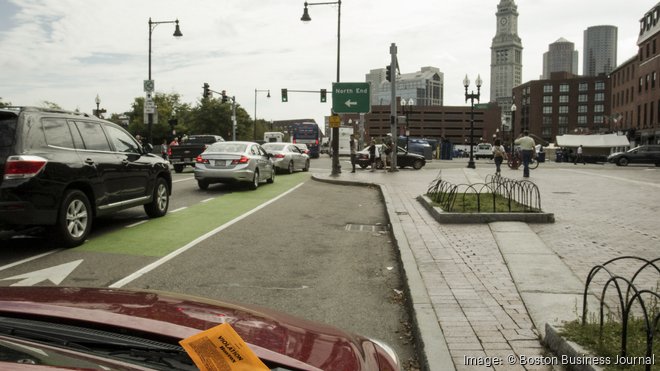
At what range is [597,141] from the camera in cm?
5991

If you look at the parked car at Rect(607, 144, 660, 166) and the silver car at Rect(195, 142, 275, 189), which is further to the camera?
the parked car at Rect(607, 144, 660, 166)

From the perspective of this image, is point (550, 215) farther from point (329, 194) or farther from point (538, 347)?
point (329, 194)

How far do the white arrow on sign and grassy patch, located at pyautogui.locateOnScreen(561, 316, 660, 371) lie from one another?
16.4 feet

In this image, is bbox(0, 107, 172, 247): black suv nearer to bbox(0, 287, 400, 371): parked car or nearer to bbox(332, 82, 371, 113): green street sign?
bbox(0, 287, 400, 371): parked car

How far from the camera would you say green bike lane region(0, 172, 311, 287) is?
6090mm

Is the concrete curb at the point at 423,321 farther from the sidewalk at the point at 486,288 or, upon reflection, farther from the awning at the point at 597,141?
the awning at the point at 597,141

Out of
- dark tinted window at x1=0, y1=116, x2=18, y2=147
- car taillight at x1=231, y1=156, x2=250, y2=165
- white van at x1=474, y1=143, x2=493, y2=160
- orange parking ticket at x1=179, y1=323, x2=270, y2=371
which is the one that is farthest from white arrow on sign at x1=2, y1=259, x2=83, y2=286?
white van at x1=474, y1=143, x2=493, y2=160

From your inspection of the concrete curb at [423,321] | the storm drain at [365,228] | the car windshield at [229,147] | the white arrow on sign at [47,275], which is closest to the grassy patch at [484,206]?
the storm drain at [365,228]

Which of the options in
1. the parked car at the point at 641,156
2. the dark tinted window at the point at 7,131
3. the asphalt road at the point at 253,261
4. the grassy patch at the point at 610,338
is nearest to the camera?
the grassy patch at the point at 610,338

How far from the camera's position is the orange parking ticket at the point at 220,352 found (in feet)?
5.21

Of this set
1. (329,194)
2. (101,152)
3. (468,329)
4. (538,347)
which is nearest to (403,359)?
(468,329)

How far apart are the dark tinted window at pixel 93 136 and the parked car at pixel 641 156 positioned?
39.7 meters

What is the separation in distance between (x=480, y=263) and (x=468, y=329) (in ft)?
8.07

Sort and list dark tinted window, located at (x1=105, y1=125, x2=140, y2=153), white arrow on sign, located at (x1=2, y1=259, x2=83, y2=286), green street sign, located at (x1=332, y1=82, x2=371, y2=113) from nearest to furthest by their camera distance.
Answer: white arrow on sign, located at (x1=2, y1=259, x2=83, y2=286) → dark tinted window, located at (x1=105, y1=125, x2=140, y2=153) → green street sign, located at (x1=332, y1=82, x2=371, y2=113)
